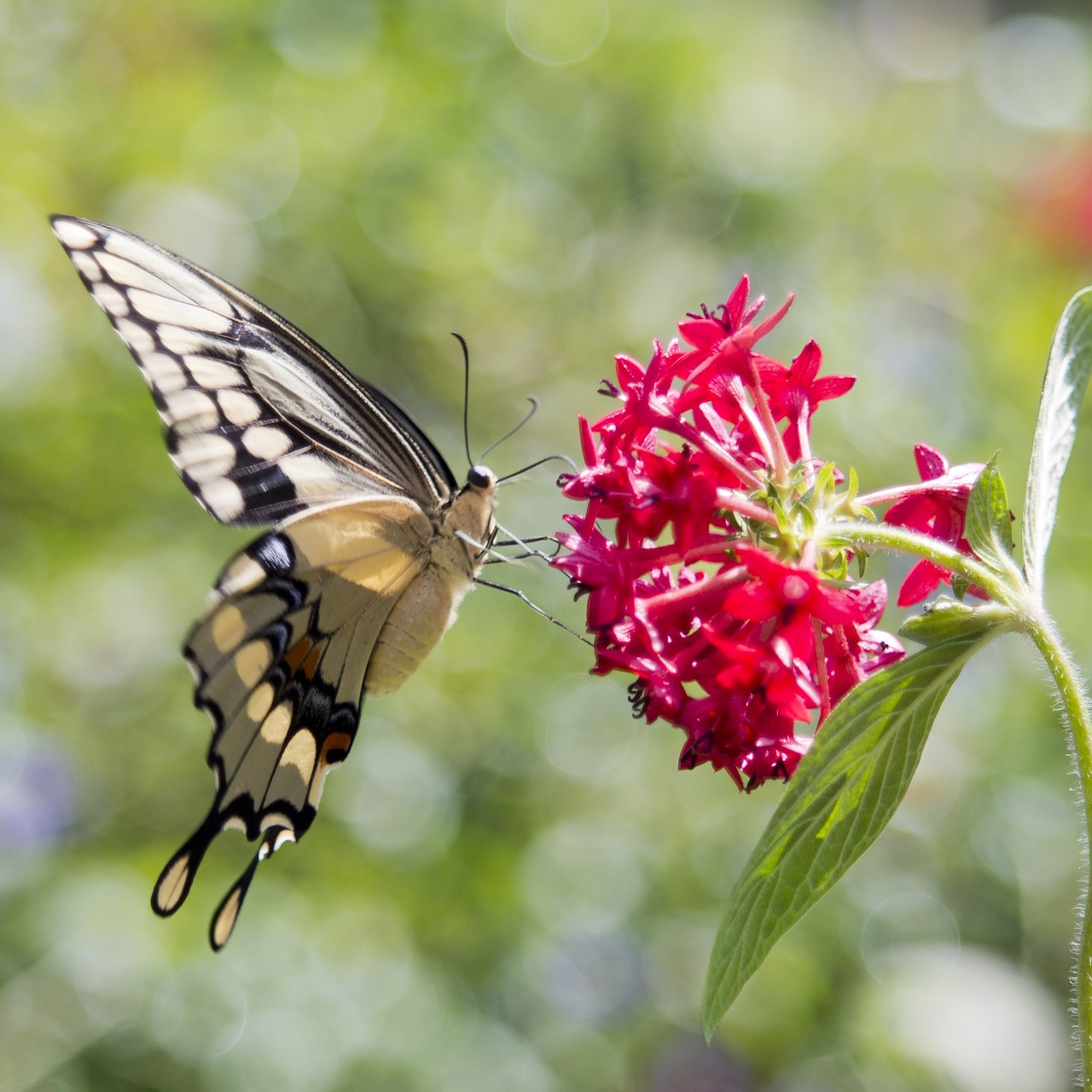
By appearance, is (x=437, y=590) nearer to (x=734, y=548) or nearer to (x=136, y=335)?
(x=136, y=335)

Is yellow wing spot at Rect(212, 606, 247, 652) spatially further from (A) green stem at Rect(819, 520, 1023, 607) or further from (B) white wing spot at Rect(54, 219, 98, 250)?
(A) green stem at Rect(819, 520, 1023, 607)

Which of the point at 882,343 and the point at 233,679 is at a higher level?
the point at 882,343

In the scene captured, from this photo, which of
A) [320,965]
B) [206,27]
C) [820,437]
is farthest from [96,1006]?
[206,27]

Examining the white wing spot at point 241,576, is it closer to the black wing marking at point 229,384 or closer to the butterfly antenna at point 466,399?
the black wing marking at point 229,384

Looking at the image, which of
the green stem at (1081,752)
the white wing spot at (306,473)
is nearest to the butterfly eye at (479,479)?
the white wing spot at (306,473)

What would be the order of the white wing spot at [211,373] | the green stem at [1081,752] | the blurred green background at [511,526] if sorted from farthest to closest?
1. the blurred green background at [511,526]
2. the white wing spot at [211,373]
3. the green stem at [1081,752]

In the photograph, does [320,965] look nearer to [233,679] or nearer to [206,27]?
[233,679]
